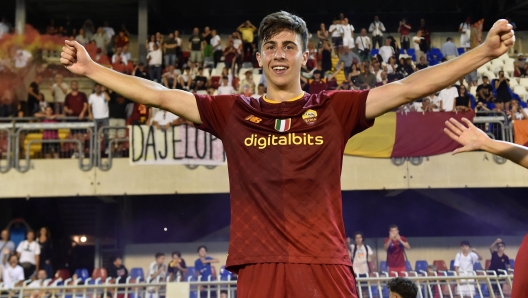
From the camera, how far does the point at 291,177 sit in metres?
3.16

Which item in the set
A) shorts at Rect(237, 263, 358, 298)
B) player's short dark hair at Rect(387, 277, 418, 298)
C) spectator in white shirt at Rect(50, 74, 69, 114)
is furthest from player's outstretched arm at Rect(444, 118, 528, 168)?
spectator in white shirt at Rect(50, 74, 69, 114)

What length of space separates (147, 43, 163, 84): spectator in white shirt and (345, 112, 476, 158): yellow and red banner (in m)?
5.65

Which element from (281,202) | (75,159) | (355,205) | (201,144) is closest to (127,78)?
(281,202)

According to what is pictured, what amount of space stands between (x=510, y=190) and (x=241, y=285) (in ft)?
55.4

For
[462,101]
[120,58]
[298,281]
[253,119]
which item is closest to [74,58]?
[253,119]

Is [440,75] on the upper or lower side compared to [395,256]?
upper

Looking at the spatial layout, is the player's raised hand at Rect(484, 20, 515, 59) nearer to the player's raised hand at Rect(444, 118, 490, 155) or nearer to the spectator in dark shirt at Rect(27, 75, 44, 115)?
the player's raised hand at Rect(444, 118, 490, 155)

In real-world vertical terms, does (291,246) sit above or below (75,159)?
below

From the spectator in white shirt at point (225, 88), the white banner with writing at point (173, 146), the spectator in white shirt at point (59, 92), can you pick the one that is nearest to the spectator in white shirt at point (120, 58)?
the spectator in white shirt at point (59, 92)

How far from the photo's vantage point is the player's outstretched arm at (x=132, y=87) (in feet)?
11.2

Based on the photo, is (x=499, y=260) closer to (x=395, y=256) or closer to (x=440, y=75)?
(x=395, y=256)

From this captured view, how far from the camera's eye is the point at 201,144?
46.4 ft

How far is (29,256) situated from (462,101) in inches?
396

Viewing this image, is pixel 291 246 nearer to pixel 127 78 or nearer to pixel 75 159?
pixel 127 78
